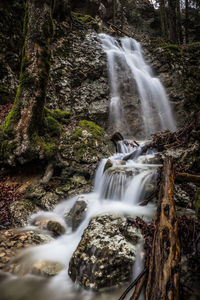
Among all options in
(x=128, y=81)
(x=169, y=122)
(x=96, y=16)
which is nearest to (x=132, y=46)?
(x=128, y=81)

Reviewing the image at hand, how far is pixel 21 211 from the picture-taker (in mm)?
4219

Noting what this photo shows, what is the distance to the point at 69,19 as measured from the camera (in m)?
11.8

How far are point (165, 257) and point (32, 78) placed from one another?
5549 millimetres

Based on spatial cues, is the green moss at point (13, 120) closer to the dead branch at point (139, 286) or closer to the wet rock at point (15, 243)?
the wet rock at point (15, 243)

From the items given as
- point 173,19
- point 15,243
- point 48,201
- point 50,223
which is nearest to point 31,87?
point 48,201

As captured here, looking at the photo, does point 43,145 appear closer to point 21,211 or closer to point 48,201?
point 48,201

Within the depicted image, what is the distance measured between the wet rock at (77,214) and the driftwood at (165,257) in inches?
86.1

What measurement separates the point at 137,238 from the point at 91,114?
7.68 metres

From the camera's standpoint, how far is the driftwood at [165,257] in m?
1.45

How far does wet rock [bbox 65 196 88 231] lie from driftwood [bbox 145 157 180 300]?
2188mm

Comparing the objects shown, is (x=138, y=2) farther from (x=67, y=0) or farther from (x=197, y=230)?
(x=197, y=230)

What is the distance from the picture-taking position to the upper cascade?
10352 mm

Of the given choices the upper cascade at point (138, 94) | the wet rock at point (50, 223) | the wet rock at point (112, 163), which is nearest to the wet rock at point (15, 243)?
the wet rock at point (50, 223)

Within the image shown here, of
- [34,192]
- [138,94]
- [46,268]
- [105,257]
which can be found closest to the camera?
[105,257]
